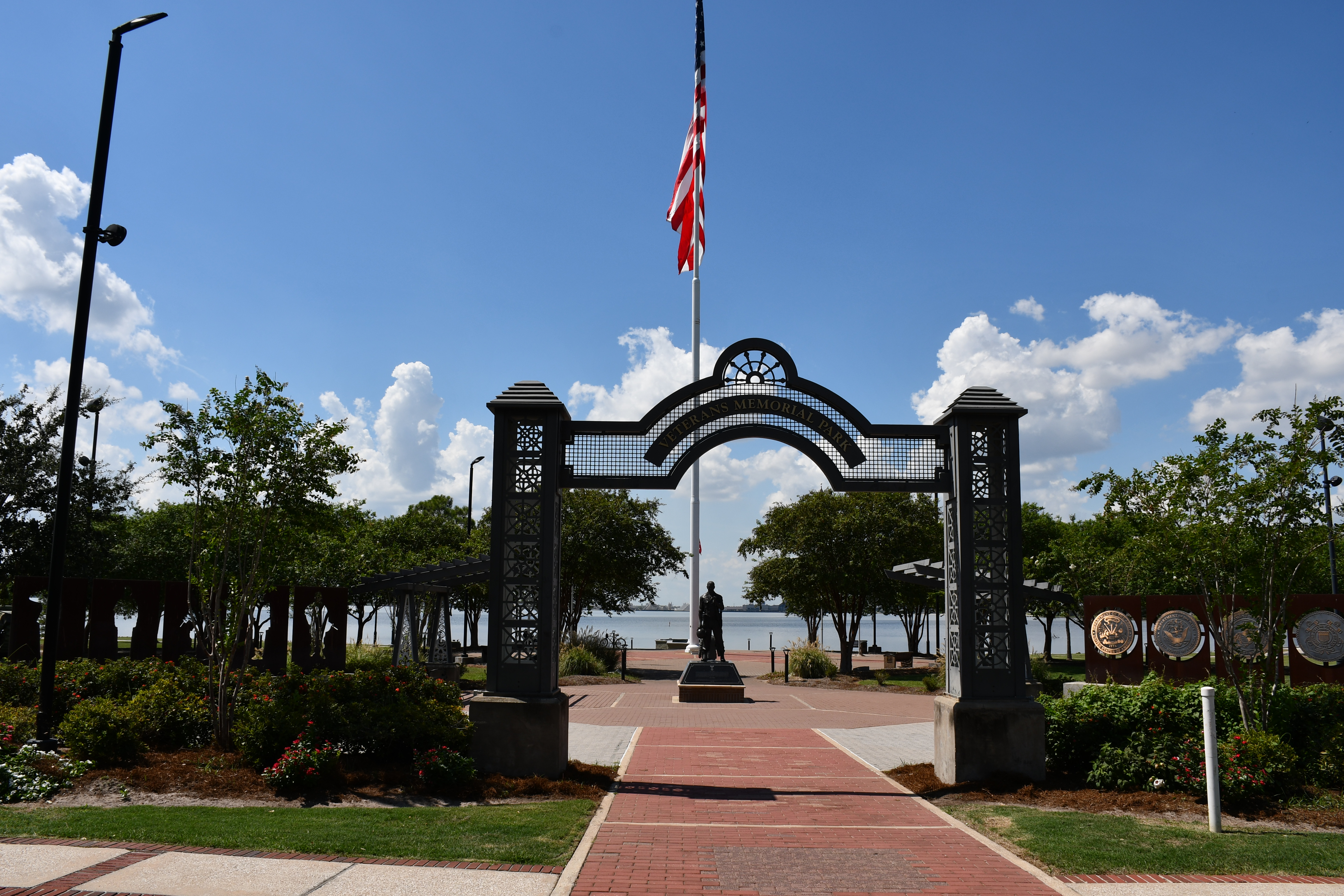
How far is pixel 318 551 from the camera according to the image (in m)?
26.0

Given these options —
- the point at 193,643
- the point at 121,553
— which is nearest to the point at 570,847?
the point at 193,643

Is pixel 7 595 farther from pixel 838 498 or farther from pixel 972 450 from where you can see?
pixel 972 450

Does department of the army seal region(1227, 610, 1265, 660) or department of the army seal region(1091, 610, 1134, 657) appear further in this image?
department of the army seal region(1091, 610, 1134, 657)

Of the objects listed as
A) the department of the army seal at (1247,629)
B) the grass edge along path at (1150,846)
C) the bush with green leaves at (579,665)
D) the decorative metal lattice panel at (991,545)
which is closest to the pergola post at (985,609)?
the decorative metal lattice panel at (991,545)

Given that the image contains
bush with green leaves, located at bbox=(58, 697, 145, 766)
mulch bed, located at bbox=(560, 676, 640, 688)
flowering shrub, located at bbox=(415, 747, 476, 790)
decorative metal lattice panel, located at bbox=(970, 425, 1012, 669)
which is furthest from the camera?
mulch bed, located at bbox=(560, 676, 640, 688)

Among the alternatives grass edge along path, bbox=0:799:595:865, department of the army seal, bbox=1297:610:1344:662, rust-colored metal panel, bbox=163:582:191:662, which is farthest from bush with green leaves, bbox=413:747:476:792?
department of the army seal, bbox=1297:610:1344:662

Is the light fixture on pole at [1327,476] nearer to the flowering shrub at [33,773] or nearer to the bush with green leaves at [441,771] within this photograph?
the bush with green leaves at [441,771]

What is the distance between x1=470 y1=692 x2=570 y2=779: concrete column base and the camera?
1051 centimetres

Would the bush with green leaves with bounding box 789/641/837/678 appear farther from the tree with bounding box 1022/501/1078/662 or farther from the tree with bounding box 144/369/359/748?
the tree with bounding box 144/369/359/748

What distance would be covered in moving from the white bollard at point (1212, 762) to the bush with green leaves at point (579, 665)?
22.1 metres

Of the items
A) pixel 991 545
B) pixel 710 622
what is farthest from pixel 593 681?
pixel 991 545

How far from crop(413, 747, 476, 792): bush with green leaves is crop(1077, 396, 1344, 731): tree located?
8.71m

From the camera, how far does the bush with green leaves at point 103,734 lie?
10.1 metres

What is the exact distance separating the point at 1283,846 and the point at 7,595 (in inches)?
1430
